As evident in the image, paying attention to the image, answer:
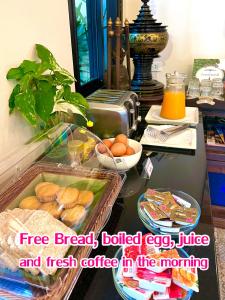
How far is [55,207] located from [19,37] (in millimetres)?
531

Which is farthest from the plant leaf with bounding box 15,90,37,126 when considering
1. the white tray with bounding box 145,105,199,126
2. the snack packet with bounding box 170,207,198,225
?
the white tray with bounding box 145,105,199,126

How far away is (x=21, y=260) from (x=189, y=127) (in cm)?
96

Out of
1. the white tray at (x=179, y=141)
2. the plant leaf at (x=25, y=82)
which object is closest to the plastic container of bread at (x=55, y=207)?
the plant leaf at (x=25, y=82)

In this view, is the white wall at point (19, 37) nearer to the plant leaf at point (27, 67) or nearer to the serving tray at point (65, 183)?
the plant leaf at point (27, 67)

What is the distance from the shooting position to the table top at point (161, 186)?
48 cm

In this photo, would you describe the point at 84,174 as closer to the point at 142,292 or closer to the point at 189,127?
the point at 142,292

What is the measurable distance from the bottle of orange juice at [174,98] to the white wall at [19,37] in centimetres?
56

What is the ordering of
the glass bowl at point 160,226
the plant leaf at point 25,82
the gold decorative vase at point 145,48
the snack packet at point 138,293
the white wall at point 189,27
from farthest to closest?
the white wall at point 189,27 → the gold decorative vase at point 145,48 → the plant leaf at point 25,82 → the glass bowl at point 160,226 → the snack packet at point 138,293

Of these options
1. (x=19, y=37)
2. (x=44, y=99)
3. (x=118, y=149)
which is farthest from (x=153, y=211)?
(x=19, y=37)

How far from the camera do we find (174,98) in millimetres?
1199

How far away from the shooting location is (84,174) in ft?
2.39

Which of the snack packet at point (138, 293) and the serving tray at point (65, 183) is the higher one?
the serving tray at point (65, 183)

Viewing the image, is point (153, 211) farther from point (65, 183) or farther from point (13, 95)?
point (13, 95)

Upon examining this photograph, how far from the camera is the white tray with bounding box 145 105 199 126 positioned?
1211 mm
